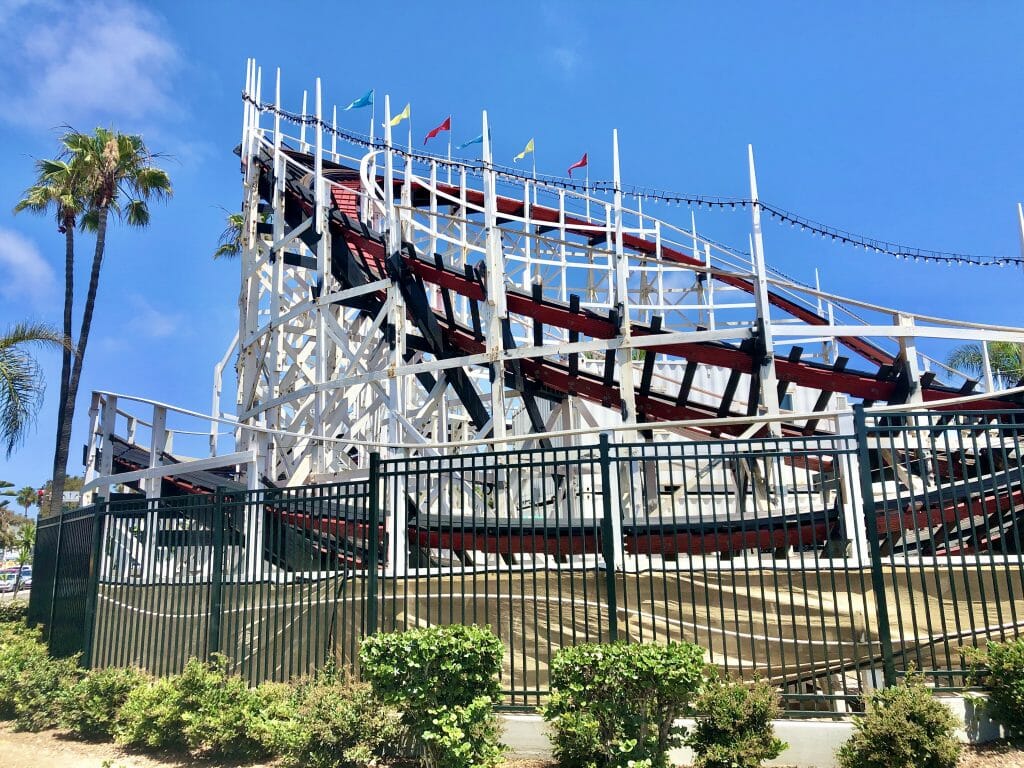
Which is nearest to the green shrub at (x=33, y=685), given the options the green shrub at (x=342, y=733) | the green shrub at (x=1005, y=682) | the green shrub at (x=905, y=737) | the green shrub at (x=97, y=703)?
the green shrub at (x=97, y=703)

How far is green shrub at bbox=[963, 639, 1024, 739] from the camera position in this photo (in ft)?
18.6

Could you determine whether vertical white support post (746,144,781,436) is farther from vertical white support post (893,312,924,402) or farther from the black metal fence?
the black metal fence

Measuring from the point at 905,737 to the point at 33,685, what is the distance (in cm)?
843

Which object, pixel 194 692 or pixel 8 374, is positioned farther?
pixel 8 374

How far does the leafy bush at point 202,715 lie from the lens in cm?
671

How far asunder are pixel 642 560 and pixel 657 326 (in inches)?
291

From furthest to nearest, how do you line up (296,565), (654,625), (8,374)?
(8,374) < (296,565) < (654,625)

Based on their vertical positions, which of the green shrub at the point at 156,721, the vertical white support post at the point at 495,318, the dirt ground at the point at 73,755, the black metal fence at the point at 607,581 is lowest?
the dirt ground at the point at 73,755

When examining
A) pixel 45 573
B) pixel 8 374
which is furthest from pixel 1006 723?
pixel 8 374

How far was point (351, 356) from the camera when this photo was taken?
15477 mm

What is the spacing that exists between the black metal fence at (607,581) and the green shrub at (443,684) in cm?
81

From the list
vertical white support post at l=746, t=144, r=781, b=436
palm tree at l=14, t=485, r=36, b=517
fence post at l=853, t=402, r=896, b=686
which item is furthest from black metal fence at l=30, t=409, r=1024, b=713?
palm tree at l=14, t=485, r=36, b=517

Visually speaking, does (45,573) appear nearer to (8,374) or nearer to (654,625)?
(8,374)

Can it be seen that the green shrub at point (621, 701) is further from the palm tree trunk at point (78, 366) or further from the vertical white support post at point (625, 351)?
the palm tree trunk at point (78, 366)
